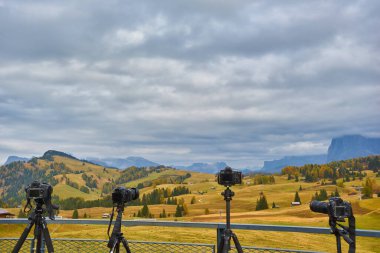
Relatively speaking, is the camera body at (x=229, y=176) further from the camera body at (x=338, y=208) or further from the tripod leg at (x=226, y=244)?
the camera body at (x=338, y=208)

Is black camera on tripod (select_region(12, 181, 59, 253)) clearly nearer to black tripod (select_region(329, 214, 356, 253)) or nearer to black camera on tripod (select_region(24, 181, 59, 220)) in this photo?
black camera on tripod (select_region(24, 181, 59, 220))

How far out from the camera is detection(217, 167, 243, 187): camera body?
251 inches

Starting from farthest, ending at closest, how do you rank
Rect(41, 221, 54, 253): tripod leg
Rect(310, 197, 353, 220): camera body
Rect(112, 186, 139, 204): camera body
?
Rect(112, 186, 139, 204): camera body, Rect(41, 221, 54, 253): tripod leg, Rect(310, 197, 353, 220): camera body

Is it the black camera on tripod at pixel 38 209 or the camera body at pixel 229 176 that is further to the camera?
the camera body at pixel 229 176

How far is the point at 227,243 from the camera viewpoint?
5.83 meters

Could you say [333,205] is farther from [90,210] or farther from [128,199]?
[90,210]

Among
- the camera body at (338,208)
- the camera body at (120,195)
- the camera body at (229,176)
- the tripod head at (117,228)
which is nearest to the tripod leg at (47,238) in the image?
the tripod head at (117,228)

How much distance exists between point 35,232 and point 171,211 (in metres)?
163

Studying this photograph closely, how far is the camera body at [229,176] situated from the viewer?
251 inches

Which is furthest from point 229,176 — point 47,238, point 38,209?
point 38,209

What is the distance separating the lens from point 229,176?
6.38m

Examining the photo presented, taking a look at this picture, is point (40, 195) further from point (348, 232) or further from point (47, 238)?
point (348, 232)

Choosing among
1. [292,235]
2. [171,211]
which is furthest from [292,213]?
[292,235]

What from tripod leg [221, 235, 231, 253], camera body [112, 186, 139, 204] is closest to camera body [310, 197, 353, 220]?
tripod leg [221, 235, 231, 253]
